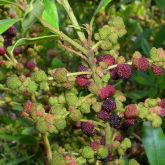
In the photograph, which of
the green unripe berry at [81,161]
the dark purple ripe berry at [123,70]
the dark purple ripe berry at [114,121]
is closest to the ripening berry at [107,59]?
the dark purple ripe berry at [123,70]

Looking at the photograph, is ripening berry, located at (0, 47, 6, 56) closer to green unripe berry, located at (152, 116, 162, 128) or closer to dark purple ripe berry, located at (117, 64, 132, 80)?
dark purple ripe berry, located at (117, 64, 132, 80)

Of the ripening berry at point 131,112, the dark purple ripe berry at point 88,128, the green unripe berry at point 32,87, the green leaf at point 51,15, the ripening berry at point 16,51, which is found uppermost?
the green leaf at point 51,15

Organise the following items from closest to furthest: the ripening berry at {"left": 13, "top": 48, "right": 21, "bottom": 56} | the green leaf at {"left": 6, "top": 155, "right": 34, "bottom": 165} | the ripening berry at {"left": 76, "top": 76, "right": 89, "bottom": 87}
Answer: the ripening berry at {"left": 76, "top": 76, "right": 89, "bottom": 87}
the green leaf at {"left": 6, "top": 155, "right": 34, "bottom": 165}
the ripening berry at {"left": 13, "top": 48, "right": 21, "bottom": 56}

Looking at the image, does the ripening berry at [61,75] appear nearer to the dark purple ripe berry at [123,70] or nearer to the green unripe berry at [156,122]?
the dark purple ripe berry at [123,70]

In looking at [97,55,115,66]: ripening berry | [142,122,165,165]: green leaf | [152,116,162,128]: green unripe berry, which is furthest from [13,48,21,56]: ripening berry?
[152,116,162,128]: green unripe berry

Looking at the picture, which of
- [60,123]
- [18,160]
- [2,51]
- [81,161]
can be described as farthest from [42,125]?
[18,160]

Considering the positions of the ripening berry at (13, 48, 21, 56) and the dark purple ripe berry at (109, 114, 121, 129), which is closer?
the dark purple ripe berry at (109, 114, 121, 129)

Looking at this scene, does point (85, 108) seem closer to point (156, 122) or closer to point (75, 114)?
point (75, 114)
